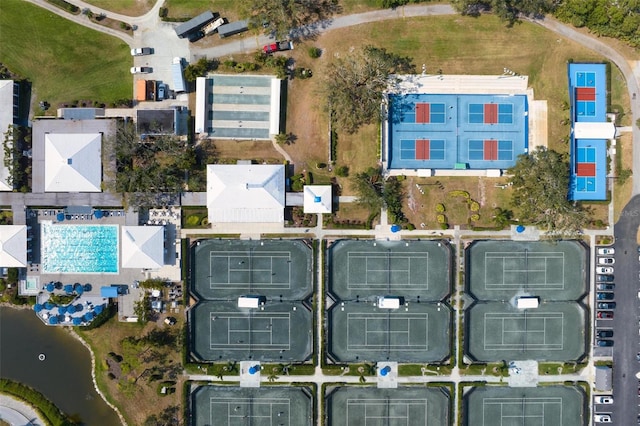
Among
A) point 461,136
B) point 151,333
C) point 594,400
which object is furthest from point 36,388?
point 594,400

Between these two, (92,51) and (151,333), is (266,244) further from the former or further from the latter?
(92,51)

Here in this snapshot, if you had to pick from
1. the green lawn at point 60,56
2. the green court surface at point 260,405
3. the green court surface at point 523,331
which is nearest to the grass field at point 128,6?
the green lawn at point 60,56

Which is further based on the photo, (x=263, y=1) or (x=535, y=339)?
(x=535, y=339)

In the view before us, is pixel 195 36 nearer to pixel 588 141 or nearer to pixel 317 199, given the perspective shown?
pixel 317 199

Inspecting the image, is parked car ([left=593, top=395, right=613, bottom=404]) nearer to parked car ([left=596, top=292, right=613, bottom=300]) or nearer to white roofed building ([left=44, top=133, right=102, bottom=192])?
parked car ([left=596, top=292, right=613, bottom=300])

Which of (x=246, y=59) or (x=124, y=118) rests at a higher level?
(x=246, y=59)

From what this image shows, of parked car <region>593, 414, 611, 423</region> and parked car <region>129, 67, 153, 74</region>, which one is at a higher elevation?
parked car <region>129, 67, 153, 74</region>

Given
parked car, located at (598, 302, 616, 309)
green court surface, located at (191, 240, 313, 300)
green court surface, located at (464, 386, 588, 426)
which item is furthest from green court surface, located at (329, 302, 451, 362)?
parked car, located at (598, 302, 616, 309)
